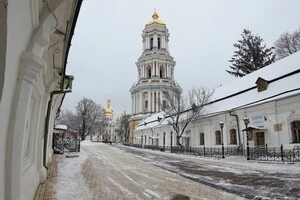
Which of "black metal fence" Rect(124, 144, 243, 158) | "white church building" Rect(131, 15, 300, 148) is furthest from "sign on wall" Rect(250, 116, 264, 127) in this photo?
"black metal fence" Rect(124, 144, 243, 158)

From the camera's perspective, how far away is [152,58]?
2413 inches

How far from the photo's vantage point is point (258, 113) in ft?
69.2

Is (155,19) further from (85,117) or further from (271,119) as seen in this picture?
(271,119)

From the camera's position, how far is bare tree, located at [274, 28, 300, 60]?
39.0 metres

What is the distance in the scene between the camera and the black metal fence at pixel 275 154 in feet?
53.4

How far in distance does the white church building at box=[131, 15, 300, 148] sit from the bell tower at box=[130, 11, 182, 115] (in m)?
28.4

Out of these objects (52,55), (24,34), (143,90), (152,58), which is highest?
(152,58)

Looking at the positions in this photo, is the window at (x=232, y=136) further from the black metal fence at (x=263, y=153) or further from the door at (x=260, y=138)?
the door at (x=260, y=138)

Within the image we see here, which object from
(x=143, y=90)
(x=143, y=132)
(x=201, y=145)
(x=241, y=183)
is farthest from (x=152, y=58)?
(x=241, y=183)

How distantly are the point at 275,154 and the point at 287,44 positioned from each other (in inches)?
1141

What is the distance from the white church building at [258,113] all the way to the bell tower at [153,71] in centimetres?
2835

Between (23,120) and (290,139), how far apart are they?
1916 cm

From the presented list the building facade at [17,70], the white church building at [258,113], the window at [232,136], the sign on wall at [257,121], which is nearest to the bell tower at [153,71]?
the white church building at [258,113]

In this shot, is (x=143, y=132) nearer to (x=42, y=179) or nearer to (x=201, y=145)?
(x=201, y=145)
